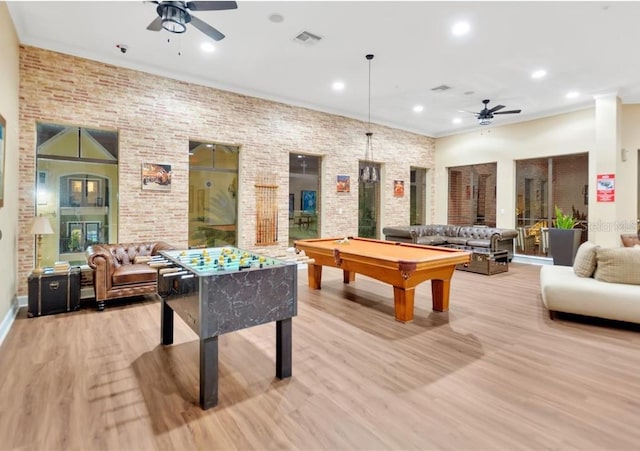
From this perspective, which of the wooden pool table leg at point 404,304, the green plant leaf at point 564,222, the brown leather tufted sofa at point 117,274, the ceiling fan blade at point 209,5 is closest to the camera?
the ceiling fan blade at point 209,5

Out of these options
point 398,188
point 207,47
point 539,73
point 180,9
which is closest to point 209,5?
point 180,9

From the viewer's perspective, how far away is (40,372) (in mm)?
2965

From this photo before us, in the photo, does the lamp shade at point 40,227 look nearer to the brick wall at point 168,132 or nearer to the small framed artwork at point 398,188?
the brick wall at point 168,132

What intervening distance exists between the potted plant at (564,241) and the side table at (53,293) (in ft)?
29.4

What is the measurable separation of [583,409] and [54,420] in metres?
3.56

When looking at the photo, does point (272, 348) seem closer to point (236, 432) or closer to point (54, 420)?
point (236, 432)

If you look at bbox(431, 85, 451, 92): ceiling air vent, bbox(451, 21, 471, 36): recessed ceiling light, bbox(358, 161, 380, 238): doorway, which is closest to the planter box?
bbox(431, 85, 451, 92): ceiling air vent

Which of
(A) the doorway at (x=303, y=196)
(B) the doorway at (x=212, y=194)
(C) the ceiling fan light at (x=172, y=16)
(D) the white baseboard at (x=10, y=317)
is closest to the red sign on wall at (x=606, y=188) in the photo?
(A) the doorway at (x=303, y=196)

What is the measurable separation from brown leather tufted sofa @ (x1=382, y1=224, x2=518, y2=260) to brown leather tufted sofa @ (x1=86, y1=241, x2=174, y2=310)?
5.53 metres

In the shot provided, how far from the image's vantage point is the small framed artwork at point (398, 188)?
9.96 m

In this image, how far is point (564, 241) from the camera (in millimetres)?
7641

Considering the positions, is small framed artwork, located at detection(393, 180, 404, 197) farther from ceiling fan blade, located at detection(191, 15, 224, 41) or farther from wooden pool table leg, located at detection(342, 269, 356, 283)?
ceiling fan blade, located at detection(191, 15, 224, 41)

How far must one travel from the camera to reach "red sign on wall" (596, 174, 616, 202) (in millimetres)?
7184

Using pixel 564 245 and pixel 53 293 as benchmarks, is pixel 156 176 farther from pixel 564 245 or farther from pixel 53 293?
pixel 564 245
